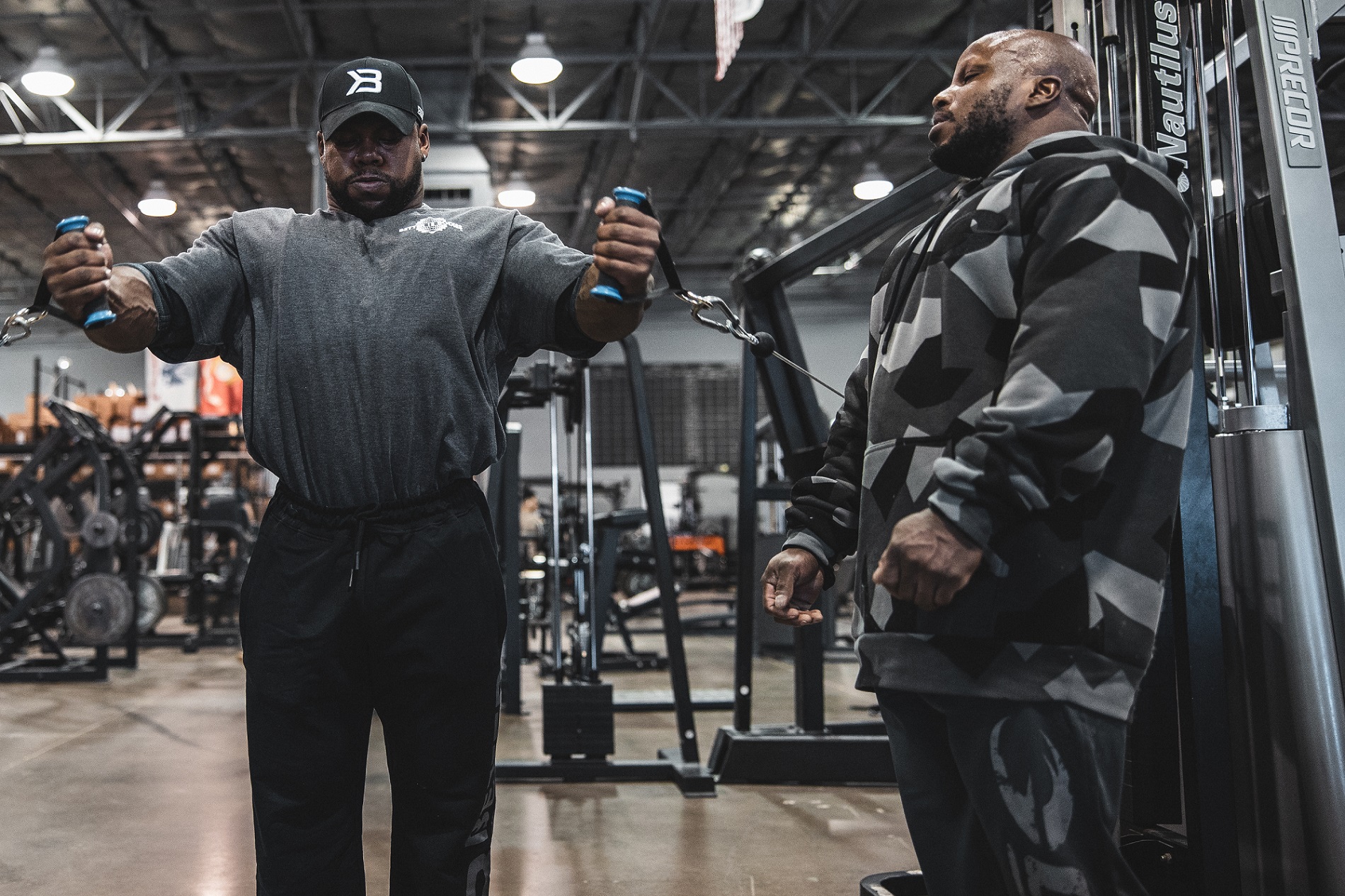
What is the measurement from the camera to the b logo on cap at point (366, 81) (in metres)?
1.49

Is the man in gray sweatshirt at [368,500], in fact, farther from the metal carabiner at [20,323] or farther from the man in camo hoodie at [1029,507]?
the man in camo hoodie at [1029,507]

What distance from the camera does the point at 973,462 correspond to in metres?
1.12

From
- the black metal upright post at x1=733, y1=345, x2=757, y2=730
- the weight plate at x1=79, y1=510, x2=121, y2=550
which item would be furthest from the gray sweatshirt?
the weight plate at x1=79, y1=510, x2=121, y2=550

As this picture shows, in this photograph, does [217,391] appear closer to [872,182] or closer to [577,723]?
[872,182]

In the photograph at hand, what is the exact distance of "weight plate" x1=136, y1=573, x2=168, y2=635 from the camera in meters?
8.09

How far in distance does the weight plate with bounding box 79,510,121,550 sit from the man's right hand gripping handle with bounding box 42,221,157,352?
227 inches

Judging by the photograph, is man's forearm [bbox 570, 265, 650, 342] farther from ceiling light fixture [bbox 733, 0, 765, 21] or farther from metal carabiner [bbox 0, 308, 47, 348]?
ceiling light fixture [bbox 733, 0, 765, 21]

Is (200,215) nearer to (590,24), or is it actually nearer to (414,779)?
(590,24)

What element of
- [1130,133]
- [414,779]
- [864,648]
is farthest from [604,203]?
[1130,133]

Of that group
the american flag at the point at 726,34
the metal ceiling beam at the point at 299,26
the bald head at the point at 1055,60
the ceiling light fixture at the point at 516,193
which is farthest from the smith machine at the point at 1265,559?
the ceiling light fixture at the point at 516,193

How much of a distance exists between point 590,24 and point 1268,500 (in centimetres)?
829

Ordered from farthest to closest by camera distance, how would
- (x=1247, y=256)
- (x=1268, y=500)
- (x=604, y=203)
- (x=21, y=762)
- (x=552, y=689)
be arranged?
(x=21, y=762) < (x=552, y=689) < (x=1247, y=256) < (x=1268, y=500) < (x=604, y=203)

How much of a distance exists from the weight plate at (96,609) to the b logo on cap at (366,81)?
5652 mm

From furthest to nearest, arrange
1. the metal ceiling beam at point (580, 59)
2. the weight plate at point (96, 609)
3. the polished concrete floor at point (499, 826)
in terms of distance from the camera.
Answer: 1. the metal ceiling beam at point (580, 59)
2. the weight plate at point (96, 609)
3. the polished concrete floor at point (499, 826)
